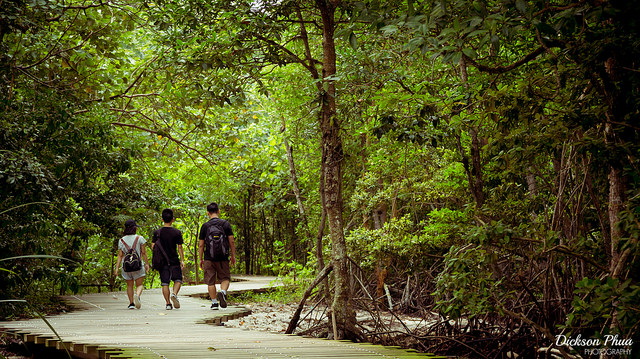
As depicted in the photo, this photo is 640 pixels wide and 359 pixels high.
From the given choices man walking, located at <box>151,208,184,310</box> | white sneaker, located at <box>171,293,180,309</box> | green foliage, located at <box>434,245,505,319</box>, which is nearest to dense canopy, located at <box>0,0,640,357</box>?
green foliage, located at <box>434,245,505,319</box>

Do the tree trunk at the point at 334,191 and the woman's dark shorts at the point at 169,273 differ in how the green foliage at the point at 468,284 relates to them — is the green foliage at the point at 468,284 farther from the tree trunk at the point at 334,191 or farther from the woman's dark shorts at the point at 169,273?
the woman's dark shorts at the point at 169,273

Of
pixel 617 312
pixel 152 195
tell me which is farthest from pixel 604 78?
pixel 152 195

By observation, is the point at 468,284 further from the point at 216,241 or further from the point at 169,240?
the point at 169,240

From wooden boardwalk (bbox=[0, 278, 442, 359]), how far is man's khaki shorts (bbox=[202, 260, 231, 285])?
62 centimetres

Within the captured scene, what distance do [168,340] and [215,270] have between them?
409 cm

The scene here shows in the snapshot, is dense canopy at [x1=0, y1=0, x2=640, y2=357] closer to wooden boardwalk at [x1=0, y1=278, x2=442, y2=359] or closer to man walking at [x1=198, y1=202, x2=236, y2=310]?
wooden boardwalk at [x1=0, y1=278, x2=442, y2=359]

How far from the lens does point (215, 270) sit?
9016 millimetres

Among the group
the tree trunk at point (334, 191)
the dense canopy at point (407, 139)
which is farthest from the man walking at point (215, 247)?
the tree trunk at point (334, 191)

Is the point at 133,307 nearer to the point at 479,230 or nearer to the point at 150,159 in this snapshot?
the point at 150,159

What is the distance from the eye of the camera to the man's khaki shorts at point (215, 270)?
29.4 ft

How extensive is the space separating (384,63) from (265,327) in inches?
194

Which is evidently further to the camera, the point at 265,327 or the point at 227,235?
the point at 265,327

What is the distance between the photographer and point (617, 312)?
11.2 feet

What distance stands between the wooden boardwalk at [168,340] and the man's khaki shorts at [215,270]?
62 cm
